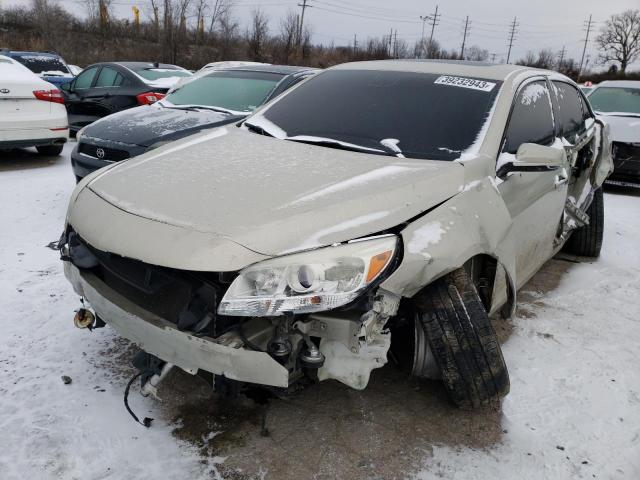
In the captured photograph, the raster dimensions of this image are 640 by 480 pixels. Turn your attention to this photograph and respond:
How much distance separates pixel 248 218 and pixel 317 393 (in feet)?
3.52

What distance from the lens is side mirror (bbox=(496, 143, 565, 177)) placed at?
278 cm

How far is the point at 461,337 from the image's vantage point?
2.32 metres

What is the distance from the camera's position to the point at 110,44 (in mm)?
38250

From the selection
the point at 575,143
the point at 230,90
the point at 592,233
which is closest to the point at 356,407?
the point at 575,143

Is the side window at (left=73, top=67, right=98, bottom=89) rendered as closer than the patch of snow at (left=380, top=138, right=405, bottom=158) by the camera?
No

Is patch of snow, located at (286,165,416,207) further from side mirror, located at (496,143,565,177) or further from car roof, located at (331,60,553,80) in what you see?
car roof, located at (331,60,553,80)

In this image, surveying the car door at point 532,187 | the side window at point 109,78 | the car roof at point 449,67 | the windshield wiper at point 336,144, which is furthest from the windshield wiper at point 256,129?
the side window at point 109,78

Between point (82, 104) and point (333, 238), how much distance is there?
24.3ft

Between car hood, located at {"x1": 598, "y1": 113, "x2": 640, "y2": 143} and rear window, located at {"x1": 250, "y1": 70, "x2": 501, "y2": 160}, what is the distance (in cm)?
570

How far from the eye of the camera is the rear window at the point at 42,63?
567 inches

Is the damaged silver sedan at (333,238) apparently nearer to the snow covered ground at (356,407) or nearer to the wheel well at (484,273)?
the wheel well at (484,273)

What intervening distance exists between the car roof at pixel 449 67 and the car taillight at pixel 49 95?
198 inches

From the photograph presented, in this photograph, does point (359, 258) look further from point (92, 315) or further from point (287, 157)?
point (92, 315)

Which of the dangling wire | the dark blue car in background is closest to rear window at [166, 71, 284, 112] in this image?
the dangling wire
